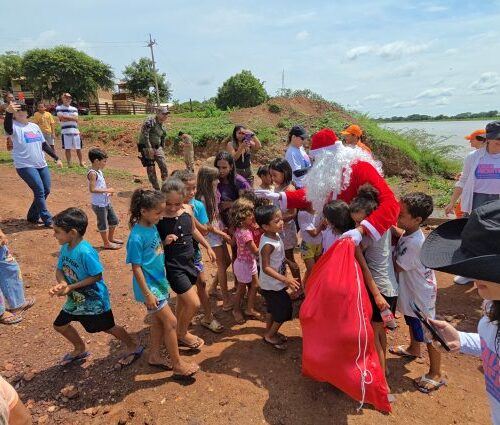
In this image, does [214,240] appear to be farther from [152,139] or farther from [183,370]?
[152,139]

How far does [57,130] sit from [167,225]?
15801mm

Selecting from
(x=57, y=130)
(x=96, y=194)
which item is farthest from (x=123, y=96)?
(x=96, y=194)

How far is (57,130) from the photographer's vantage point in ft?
53.6

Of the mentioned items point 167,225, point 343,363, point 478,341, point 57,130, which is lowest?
point 343,363

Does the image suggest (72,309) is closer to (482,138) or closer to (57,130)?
(482,138)

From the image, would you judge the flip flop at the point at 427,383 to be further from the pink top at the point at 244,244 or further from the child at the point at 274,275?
the pink top at the point at 244,244

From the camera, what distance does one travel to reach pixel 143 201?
2824 mm

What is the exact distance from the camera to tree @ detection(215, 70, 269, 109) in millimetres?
49219

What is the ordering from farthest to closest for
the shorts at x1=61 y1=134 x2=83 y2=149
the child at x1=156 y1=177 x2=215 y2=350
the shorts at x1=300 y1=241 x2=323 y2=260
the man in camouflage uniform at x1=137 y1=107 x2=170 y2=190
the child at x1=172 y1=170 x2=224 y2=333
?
the shorts at x1=61 y1=134 x2=83 y2=149, the man in camouflage uniform at x1=137 y1=107 x2=170 y2=190, the shorts at x1=300 y1=241 x2=323 y2=260, the child at x1=172 y1=170 x2=224 y2=333, the child at x1=156 y1=177 x2=215 y2=350

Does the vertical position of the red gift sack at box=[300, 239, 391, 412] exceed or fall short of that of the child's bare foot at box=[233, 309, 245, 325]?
it exceeds it

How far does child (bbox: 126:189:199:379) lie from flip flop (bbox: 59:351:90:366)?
0.85 meters

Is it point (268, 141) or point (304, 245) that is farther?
point (268, 141)

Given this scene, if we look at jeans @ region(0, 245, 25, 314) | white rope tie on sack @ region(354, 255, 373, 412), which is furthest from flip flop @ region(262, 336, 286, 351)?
jeans @ region(0, 245, 25, 314)

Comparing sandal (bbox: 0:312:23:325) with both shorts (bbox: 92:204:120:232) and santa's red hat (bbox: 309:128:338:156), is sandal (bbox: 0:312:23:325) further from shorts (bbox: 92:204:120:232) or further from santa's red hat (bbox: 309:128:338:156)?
santa's red hat (bbox: 309:128:338:156)
